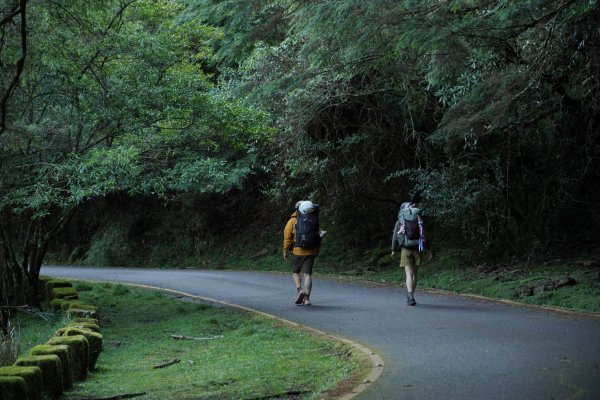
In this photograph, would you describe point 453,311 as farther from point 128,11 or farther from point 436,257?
point 128,11

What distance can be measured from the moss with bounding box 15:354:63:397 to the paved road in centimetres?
332

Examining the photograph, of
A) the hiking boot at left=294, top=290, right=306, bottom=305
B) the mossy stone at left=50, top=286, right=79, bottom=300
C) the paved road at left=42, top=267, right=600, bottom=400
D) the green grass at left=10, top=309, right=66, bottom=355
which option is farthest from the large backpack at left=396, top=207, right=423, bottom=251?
the mossy stone at left=50, top=286, right=79, bottom=300

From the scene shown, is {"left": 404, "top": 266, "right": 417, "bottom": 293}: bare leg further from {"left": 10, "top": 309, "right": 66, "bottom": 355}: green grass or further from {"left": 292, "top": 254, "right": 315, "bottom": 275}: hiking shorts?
{"left": 10, "top": 309, "right": 66, "bottom": 355}: green grass

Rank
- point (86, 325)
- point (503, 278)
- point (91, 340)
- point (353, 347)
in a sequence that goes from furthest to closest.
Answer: point (503, 278), point (86, 325), point (91, 340), point (353, 347)

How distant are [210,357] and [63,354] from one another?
235 cm

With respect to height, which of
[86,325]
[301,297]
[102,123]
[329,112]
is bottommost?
[86,325]

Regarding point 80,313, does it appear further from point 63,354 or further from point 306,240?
point 63,354

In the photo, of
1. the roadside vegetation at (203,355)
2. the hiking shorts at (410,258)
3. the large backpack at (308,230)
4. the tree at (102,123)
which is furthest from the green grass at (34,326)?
the hiking shorts at (410,258)

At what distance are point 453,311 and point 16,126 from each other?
338 inches

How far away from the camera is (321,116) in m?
21.1

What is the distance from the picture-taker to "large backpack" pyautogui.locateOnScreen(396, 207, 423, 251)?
44.5ft

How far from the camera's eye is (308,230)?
1409 cm

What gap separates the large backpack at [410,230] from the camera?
44.5 feet

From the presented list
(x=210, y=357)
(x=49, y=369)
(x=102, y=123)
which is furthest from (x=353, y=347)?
(x=102, y=123)
